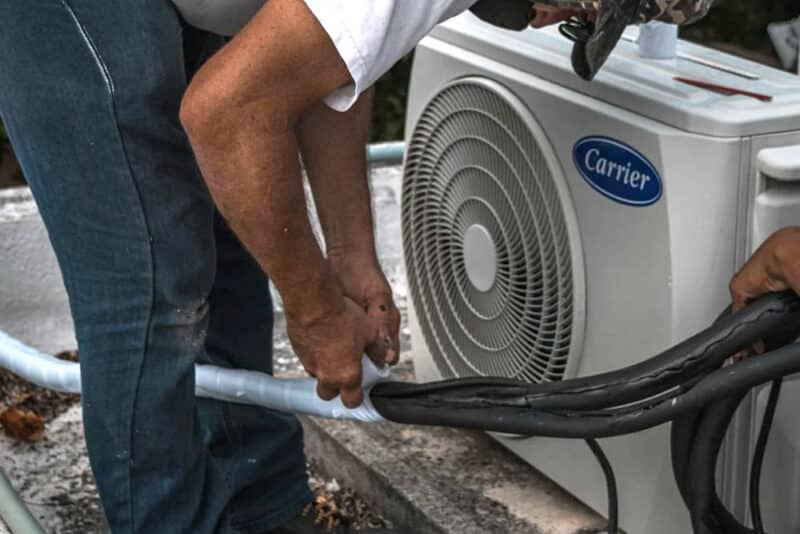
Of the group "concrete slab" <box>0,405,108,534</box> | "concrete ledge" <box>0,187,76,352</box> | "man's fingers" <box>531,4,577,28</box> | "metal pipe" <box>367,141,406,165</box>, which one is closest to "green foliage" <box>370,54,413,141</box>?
"metal pipe" <box>367,141,406,165</box>

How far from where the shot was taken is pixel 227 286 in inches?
100

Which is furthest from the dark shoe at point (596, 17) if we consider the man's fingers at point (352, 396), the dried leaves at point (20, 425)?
the dried leaves at point (20, 425)

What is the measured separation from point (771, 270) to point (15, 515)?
48.3 inches

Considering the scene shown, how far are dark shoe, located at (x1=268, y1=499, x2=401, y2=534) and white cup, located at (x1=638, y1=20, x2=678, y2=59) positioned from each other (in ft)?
3.13

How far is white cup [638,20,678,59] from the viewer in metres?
2.35

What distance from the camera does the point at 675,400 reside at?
6.10 feet

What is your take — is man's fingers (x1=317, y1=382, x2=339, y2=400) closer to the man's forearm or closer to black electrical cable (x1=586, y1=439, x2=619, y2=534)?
the man's forearm

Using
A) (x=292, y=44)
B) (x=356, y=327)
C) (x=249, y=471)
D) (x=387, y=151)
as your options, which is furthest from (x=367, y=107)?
(x=387, y=151)

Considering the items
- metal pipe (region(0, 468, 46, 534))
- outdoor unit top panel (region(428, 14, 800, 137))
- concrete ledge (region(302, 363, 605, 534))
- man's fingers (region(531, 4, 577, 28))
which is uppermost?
man's fingers (region(531, 4, 577, 28))

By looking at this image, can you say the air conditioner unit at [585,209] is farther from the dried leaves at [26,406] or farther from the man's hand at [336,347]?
the dried leaves at [26,406]

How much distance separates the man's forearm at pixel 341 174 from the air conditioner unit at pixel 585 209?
305 millimetres

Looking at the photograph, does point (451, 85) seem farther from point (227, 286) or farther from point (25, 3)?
point (25, 3)

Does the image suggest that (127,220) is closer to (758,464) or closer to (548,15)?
(548,15)

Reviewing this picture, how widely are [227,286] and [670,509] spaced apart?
0.83 meters
